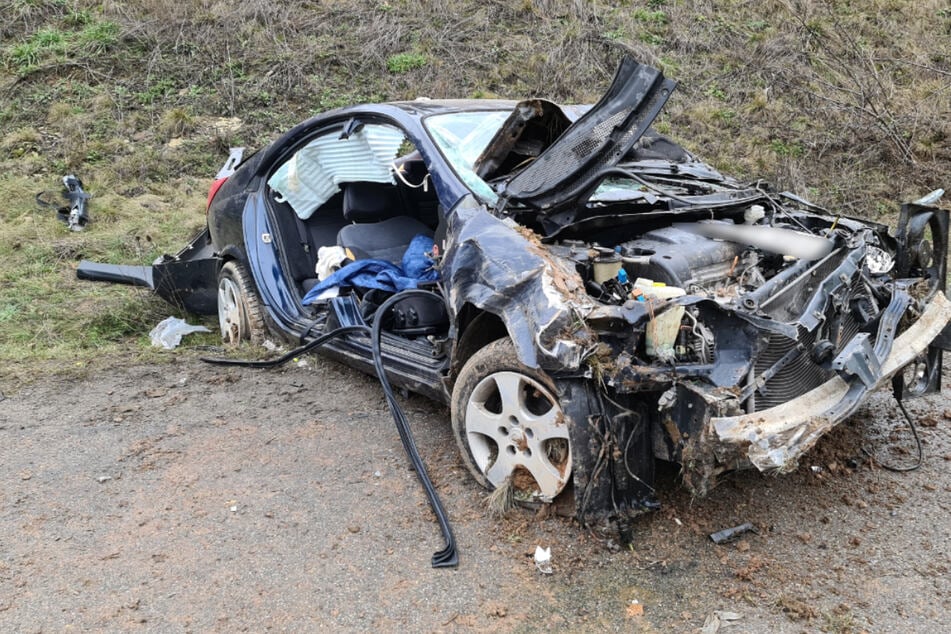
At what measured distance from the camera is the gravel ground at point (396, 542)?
254 centimetres

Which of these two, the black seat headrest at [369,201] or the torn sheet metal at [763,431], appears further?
the black seat headrest at [369,201]

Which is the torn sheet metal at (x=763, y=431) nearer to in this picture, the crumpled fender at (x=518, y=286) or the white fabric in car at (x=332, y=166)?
the crumpled fender at (x=518, y=286)

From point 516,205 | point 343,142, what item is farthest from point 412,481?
point 343,142

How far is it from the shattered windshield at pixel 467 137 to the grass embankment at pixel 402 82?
4481mm

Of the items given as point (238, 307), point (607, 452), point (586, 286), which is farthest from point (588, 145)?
point (238, 307)

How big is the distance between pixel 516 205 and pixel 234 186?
2.50m

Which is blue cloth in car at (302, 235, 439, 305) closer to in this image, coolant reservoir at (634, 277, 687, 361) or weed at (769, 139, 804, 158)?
coolant reservoir at (634, 277, 687, 361)

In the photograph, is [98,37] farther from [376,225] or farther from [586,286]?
[586,286]

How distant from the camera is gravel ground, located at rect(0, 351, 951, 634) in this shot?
254cm

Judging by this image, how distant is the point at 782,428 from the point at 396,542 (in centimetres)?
146

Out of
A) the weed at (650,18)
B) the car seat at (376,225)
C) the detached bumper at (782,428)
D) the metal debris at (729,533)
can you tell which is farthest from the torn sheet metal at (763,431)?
the weed at (650,18)

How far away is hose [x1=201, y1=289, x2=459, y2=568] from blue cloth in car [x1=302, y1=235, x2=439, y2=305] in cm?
30

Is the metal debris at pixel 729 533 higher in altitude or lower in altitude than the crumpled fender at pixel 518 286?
lower

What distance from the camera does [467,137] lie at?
3.95 metres
